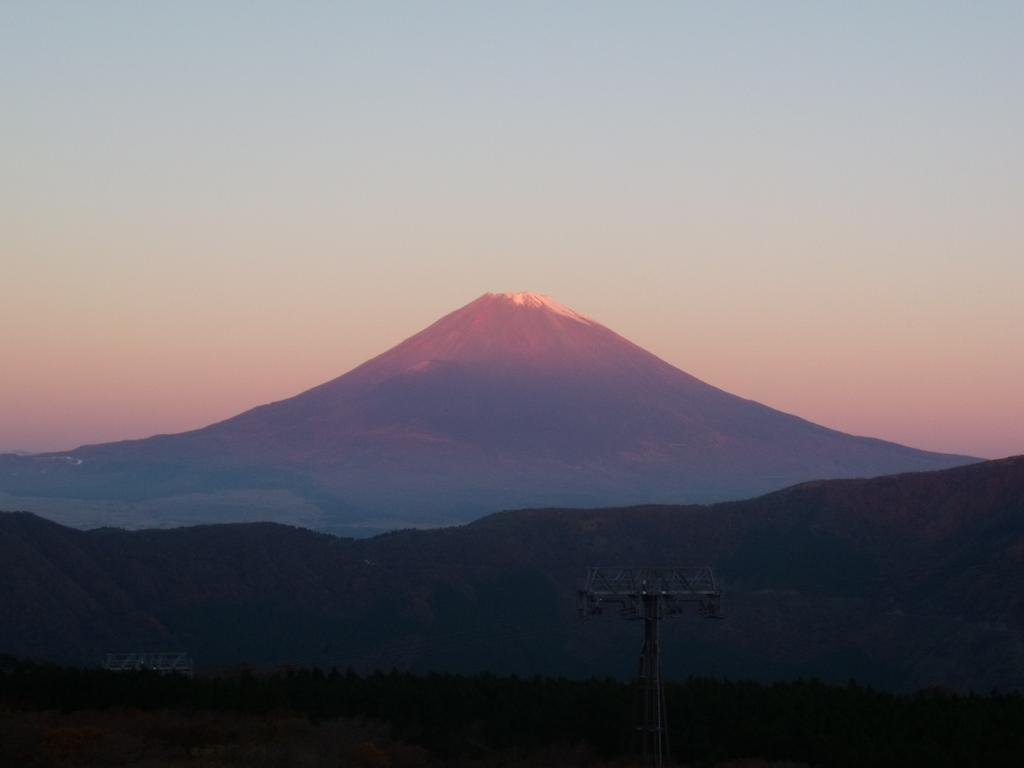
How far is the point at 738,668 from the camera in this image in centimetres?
6888

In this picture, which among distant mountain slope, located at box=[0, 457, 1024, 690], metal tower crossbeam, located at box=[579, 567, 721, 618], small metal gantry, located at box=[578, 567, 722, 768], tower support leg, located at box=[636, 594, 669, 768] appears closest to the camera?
tower support leg, located at box=[636, 594, 669, 768]

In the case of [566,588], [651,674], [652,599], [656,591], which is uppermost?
[656,591]

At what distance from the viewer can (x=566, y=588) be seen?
8269 cm

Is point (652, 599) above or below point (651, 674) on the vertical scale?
above

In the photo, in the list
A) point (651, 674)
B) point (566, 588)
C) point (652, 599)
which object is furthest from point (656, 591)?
point (566, 588)

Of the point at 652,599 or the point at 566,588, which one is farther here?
the point at 566,588

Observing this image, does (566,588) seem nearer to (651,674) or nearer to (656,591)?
(651,674)

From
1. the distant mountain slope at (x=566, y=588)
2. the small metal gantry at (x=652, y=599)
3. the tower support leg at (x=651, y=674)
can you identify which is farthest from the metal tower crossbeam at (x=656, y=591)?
the distant mountain slope at (x=566, y=588)

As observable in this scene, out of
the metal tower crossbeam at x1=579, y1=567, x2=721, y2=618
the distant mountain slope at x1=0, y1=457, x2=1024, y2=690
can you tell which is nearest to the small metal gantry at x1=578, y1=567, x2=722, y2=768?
the metal tower crossbeam at x1=579, y1=567, x2=721, y2=618

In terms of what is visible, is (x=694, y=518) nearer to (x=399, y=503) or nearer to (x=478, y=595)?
(x=478, y=595)

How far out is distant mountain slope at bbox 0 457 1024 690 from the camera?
70.1m

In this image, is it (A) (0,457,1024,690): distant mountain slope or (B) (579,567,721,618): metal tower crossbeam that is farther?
(A) (0,457,1024,690): distant mountain slope

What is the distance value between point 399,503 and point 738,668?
412 feet

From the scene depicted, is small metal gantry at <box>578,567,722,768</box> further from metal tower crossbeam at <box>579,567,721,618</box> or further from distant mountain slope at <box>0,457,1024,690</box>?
distant mountain slope at <box>0,457,1024,690</box>
